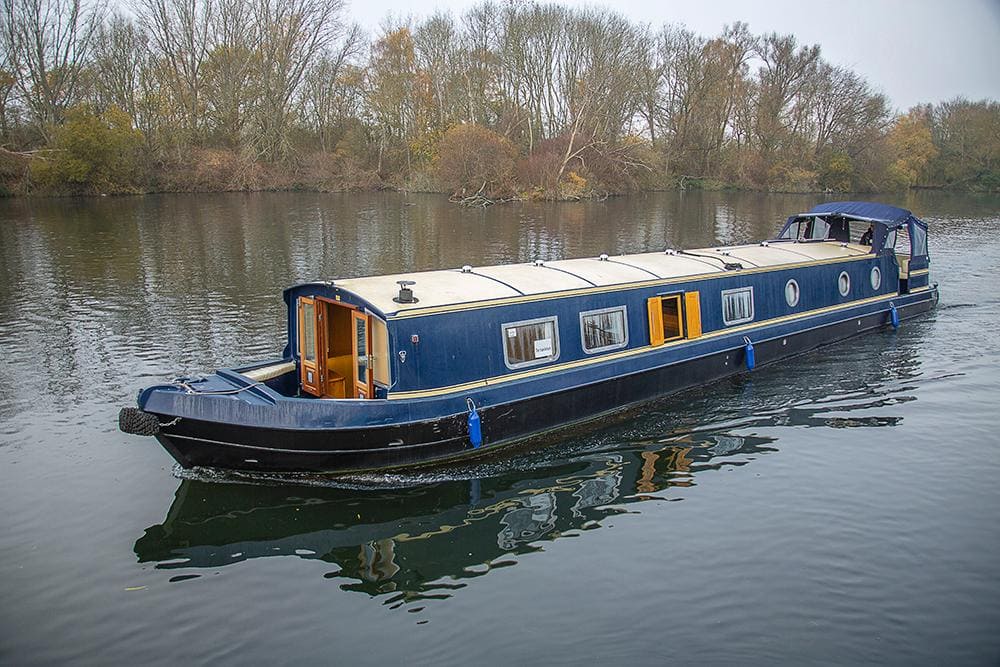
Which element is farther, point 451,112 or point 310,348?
point 451,112

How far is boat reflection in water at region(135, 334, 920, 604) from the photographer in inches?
363

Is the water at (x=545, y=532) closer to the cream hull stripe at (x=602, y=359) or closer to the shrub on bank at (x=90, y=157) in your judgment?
the cream hull stripe at (x=602, y=359)

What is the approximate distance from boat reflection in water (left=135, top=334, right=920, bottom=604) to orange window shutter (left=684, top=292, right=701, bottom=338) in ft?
4.92

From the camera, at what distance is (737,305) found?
622 inches

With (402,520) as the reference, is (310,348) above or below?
above

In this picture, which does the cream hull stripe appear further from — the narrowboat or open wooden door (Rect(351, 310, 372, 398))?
open wooden door (Rect(351, 310, 372, 398))

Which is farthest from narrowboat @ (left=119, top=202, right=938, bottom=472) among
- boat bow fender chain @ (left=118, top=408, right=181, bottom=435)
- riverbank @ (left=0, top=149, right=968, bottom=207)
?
riverbank @ (left=0, top=149, right=968, bottom=207)

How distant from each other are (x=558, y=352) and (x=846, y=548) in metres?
5.28

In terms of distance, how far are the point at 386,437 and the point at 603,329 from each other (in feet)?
15.1

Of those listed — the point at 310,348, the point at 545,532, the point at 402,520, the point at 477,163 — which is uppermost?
the point at 477,163

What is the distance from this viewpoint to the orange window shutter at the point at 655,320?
551 inches

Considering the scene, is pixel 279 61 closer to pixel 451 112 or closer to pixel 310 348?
pixel 451 112

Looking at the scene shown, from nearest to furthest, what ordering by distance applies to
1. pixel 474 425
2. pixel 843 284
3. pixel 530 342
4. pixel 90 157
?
pixel 474 425 < pixel 530 342 < pixel 843 284 < pixel 90 157

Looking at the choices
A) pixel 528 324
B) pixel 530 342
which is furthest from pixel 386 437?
pixel 528 324
